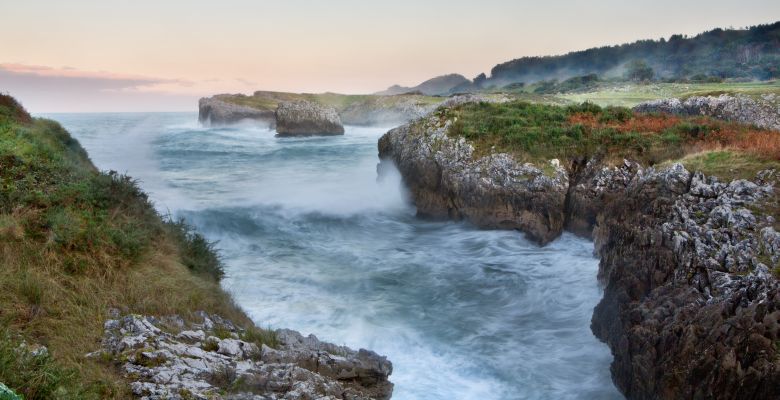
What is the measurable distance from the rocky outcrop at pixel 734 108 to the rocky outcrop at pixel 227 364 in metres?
26.2

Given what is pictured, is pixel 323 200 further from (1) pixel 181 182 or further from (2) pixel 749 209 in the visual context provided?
(2) pixel 749 209

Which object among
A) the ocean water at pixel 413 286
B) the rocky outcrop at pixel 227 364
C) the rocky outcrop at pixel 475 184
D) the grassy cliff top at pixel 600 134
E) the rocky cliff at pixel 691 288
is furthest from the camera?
the rocky outcrop at pixel 475 184

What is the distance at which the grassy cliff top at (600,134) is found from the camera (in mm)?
14980

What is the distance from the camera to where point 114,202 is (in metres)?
10.8

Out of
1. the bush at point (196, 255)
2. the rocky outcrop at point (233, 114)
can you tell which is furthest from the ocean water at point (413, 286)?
the rocky outcrop at point (233, 114)

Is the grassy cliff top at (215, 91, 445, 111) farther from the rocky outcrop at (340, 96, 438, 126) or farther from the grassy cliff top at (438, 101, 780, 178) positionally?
the grassy cliff top at (438, 101, 780, 178)

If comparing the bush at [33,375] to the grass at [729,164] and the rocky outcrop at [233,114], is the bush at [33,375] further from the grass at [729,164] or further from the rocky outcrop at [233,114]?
the rocky outcrop at [233,114]

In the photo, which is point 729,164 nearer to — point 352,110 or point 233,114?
point 233,114

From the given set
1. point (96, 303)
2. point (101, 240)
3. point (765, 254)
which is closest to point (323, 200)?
point (101, 240)

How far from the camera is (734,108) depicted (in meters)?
28.3

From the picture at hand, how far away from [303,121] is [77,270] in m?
60.9

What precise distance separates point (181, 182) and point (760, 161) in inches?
Result: 1243

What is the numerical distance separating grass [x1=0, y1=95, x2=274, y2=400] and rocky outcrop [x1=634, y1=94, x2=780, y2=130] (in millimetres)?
27623

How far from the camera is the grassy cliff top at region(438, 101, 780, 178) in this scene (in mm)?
14980
